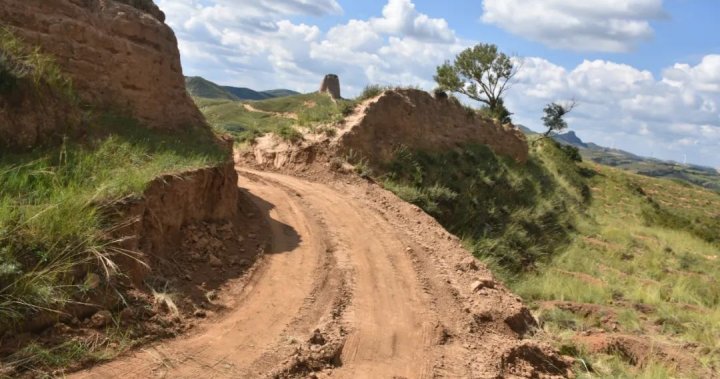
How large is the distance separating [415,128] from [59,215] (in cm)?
1278

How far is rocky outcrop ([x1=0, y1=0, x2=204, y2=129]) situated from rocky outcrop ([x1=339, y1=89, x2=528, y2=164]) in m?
5.53

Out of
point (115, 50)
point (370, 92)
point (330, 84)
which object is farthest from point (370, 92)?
point (330, 84)

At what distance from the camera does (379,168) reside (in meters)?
14.3

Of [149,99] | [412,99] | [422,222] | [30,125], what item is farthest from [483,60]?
→ [30,125]

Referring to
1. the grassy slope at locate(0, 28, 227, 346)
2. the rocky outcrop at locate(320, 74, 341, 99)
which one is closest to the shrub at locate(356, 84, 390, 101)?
the grassy slope at locate(0, 28, 227, 346)

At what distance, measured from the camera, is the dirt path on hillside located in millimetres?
4844

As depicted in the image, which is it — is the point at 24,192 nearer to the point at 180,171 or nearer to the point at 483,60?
the point at 180,171

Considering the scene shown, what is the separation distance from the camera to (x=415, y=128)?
16328 millimetres

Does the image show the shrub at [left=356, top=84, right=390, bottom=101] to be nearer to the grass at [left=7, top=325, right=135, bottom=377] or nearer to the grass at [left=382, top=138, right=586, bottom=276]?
the grass at [left=382, top=138, right=586, bottom=276]

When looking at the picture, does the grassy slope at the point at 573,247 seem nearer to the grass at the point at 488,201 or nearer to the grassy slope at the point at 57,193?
the grass at the point at 488,201

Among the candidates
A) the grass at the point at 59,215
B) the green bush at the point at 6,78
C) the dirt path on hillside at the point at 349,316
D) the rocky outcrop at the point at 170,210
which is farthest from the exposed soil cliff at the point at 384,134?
the green bush at the point at 6,78

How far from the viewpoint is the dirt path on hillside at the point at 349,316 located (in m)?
4.84

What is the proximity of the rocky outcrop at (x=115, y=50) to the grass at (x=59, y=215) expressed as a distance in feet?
5.79

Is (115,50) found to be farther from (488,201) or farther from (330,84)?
(330,84)
